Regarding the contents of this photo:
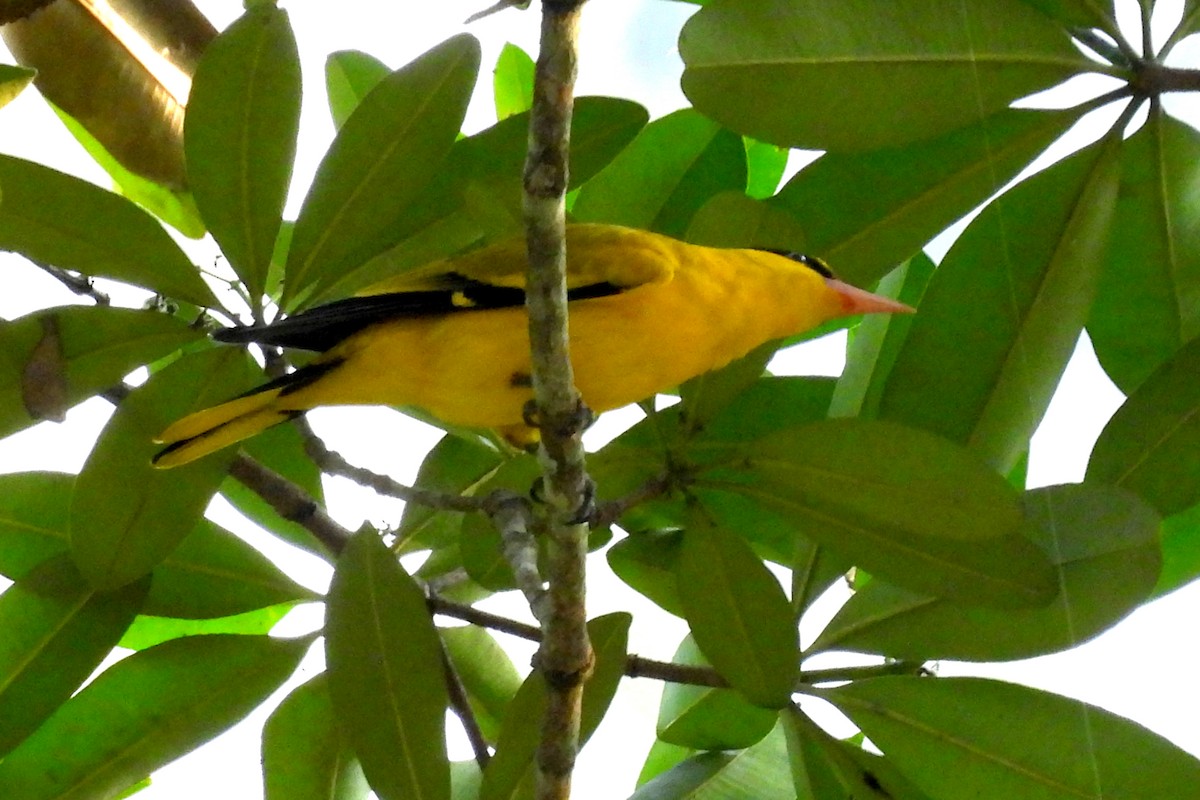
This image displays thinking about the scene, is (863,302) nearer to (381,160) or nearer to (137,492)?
(381,160)

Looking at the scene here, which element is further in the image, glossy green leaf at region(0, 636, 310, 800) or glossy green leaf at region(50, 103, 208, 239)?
glossy green leaf at region(50, 103, 208, 239)

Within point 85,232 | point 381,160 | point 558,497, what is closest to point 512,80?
point 381,160

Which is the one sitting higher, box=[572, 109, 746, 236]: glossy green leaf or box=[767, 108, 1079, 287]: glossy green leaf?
box=[572, 109, 746, 236]: glossy green leaf

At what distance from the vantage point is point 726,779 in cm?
172

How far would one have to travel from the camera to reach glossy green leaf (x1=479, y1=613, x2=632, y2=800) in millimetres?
1507

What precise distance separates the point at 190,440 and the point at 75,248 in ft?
0.97

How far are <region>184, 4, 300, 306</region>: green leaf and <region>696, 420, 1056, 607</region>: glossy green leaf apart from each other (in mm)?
666

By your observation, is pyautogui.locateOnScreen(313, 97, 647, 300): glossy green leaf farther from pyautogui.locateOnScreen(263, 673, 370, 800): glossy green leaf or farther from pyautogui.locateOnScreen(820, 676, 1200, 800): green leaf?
pyautogui.locateOnScreen(820, 676, 1200, 800): green leaf

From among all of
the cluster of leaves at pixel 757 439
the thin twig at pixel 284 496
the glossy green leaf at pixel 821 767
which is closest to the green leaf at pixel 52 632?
the cluster of leaves at pixel 757 439

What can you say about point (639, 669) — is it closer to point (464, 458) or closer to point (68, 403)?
point (464, 458)

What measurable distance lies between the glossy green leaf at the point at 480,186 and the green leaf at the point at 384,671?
0.43m

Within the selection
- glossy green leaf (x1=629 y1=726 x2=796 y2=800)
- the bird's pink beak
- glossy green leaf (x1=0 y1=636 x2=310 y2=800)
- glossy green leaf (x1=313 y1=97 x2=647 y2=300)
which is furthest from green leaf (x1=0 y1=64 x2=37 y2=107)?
glossy green leaf (x1=629 y1=726 x2=796 y2=800)

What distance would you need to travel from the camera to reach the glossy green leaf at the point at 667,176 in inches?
71.6

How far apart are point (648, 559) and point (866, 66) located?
0.72m
